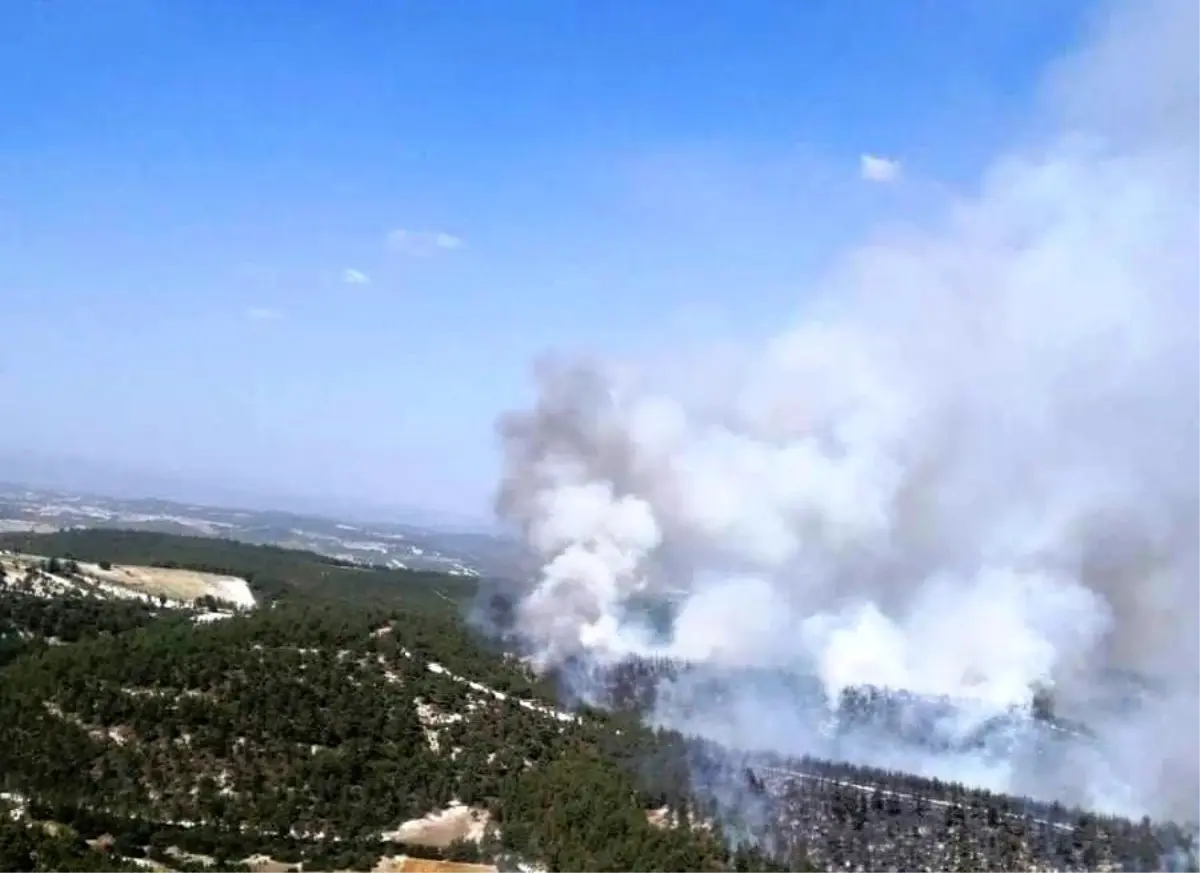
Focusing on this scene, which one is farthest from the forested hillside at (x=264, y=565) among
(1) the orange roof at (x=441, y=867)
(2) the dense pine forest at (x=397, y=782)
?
(1) the orange roof at (x=441, y=867)

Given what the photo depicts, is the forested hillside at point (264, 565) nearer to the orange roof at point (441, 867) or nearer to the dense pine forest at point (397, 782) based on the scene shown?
the dense pine forest at point (397, 782)

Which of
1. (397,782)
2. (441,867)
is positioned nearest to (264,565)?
(397,782)

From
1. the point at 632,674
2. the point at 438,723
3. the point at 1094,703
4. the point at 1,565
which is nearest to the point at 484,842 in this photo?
the point at 438,723

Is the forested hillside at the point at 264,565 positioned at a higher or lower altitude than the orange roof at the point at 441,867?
higher

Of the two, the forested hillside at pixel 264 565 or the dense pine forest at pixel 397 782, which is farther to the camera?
the forested hillside at pixel 264 565

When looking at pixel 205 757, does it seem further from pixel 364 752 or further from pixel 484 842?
pixel 484 842

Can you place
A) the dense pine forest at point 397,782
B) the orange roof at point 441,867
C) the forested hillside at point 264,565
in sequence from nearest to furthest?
the orange roof at point 441,867 → the dense pine forest at point 397,782 → the forested hillside at point 264,565

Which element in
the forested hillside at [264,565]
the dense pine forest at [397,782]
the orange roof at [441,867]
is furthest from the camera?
the forested hillside at [264,565]

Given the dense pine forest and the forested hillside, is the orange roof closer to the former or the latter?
the dense pine forest

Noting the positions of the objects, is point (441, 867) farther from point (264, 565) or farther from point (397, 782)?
point (264, 565)
